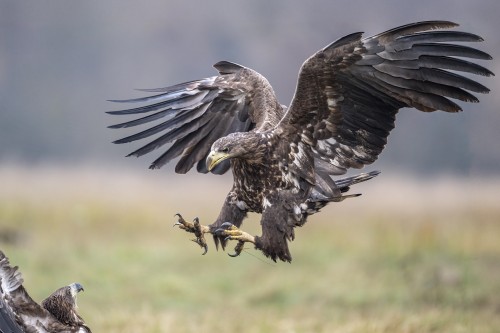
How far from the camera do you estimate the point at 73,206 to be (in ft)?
55.3

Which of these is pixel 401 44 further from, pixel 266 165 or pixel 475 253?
pixel 475 253

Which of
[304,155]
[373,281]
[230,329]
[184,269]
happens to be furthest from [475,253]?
[304,155]

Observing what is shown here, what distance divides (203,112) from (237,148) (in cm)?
116

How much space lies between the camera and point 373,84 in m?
7.32

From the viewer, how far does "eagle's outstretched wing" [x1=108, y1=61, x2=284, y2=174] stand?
27.5 ft

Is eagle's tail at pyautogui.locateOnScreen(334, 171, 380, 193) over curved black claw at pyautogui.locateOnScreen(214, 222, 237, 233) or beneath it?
over

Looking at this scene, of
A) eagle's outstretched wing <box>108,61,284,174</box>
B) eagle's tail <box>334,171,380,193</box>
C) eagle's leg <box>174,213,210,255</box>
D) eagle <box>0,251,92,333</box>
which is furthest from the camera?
eagle's outstretched wing <box>108,61,284,174</box>

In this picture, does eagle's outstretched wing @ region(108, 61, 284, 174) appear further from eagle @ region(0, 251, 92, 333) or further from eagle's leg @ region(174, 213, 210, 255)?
eagle @ region(0, 251, 92, 333)

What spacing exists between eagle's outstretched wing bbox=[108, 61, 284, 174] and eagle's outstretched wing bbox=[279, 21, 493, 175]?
92 cm

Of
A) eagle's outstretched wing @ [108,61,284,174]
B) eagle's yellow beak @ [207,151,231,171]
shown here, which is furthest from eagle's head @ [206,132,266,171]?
eagle's outstretched wing @ [108,61,284,174]

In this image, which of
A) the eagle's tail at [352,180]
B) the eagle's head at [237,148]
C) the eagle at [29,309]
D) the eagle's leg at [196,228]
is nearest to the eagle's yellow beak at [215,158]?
the eagle's head at [237,148]

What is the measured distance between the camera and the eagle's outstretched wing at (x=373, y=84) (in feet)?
23.3

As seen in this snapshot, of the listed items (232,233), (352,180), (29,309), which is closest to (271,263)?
(352,180)

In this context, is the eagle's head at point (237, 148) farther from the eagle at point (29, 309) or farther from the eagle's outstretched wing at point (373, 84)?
the eagle at point (29, 309)
